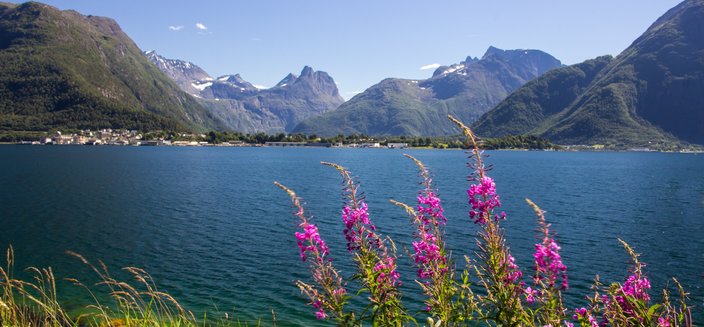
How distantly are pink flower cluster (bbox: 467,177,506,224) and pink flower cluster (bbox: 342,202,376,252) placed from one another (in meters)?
1.76

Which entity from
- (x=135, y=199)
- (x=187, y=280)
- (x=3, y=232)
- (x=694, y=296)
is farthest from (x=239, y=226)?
(x=694, y=296)

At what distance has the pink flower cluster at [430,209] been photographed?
8312 millimetres

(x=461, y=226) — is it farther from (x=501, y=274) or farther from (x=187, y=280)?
(x=501, y=274)

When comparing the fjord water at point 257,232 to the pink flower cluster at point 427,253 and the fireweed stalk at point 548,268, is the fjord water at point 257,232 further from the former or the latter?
the fireweed stalk at point 548,268

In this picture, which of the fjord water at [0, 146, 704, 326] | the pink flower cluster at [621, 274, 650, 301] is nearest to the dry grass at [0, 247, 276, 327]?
the fjord water at [0, 146, 704, 326]

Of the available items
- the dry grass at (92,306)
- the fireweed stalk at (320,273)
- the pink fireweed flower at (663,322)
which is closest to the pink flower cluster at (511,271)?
the pink fireweed flower at (663,322)

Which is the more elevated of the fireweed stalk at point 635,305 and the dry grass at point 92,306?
the fireweed stalk at point 635,305

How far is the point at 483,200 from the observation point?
7281 millimetres

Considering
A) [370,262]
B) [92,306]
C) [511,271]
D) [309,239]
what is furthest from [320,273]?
[92,306]

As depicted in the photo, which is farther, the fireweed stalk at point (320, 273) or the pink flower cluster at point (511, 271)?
the fireweed stalk at point (320, 273)

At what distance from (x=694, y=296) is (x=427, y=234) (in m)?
32.1

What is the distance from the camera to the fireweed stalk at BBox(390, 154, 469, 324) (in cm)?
810

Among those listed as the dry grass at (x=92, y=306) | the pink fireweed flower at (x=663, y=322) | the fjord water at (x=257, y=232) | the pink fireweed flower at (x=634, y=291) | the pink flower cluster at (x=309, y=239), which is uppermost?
the pink flower cluster at (x=309, y=239)

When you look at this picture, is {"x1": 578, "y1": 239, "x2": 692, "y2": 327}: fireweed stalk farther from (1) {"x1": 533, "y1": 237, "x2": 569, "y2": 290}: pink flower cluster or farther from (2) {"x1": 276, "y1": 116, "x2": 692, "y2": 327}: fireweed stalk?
(1) {"x1": 533, "y1": 237, "x2": 569, "y2": 290}: pink flower cluster
